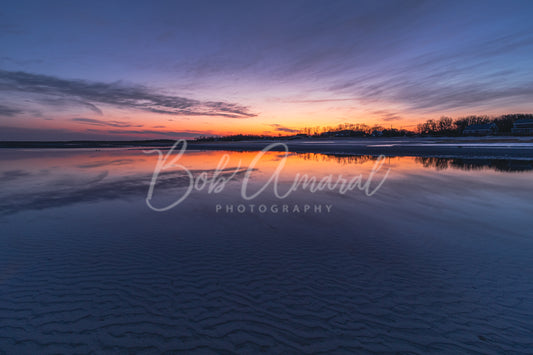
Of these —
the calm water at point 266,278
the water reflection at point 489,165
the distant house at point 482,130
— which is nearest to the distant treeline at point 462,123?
the distant house at point 482,130

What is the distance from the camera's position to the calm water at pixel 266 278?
3.57m

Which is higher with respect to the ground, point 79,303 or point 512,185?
point 512,185

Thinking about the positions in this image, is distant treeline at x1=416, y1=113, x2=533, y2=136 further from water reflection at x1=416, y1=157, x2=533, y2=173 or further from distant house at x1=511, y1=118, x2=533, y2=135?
water reflection at x1=416, y1=157, x2=533, y2=173

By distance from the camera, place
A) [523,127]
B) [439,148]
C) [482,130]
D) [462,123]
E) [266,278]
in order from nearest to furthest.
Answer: [266,278]
[439,148]
[523,127]
[482,130]
[462,123]

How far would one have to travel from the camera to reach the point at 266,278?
16.7 ft

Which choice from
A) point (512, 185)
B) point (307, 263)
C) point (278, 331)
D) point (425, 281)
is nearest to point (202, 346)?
point (278, 331)

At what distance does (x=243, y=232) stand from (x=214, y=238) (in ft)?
3.37

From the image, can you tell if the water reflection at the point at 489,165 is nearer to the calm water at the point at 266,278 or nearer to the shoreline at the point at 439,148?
the shoreline at the point at 439,148

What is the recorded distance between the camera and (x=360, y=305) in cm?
424

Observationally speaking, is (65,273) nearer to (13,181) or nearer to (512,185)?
(13,181)

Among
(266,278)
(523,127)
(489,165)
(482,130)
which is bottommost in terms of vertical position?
(266,278)

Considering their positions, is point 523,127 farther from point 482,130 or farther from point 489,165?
point 489,165

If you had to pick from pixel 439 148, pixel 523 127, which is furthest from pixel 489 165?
pixel 523 127

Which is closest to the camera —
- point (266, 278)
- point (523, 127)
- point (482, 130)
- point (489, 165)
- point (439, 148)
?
point (266, 278)
